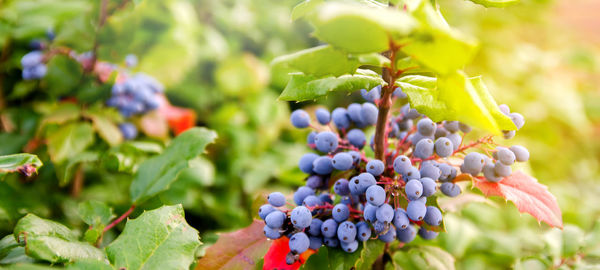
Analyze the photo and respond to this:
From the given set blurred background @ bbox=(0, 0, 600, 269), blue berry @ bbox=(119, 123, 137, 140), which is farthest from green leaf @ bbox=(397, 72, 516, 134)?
blue berry @ bbox=(119, 123, 137, 140)

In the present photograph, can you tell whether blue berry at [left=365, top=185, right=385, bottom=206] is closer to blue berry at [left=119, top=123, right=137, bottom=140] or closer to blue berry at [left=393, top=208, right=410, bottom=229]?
blue berry at [left=393, top=208, right=410, bottom=229]

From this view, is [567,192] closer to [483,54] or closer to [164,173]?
[483,54]

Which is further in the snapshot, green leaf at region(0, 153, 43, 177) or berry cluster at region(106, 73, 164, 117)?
berry cluster at region(106, 73, 164, 117)

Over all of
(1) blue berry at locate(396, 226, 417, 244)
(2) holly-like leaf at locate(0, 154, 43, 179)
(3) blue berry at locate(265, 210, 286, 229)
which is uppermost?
(2) holly-like leaf at locate(0, 154, 43, 179)

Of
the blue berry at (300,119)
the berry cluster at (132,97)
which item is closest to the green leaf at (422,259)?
the blue berry at (300,119)

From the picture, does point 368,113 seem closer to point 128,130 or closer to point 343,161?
point 343,161

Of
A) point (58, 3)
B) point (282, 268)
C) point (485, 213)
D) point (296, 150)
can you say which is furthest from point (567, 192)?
point (58, 3)
